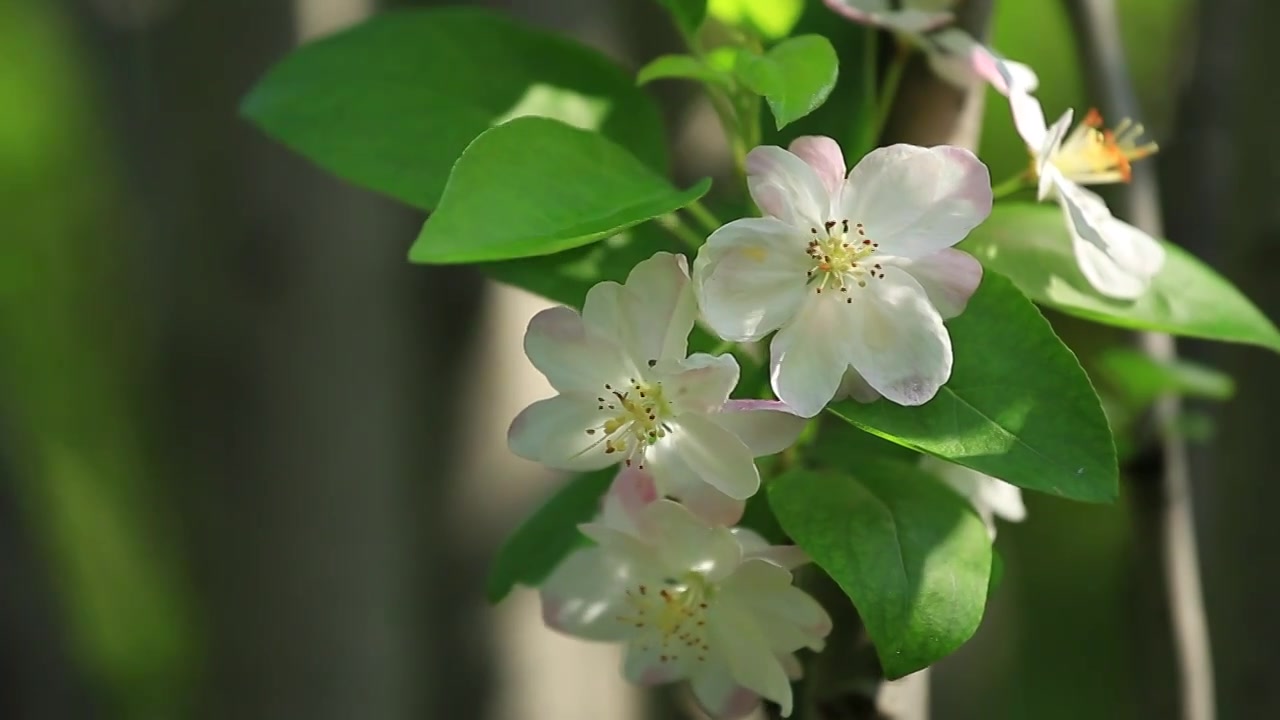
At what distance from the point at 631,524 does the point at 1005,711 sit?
1.72 metres

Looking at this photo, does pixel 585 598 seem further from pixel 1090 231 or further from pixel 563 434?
pixel 1090 231

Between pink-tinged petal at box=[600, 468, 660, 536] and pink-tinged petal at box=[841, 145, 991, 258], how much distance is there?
0.12 meters

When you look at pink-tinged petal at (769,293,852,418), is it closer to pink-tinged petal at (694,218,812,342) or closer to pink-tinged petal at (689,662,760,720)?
pink-tinged petal at (694,218,812,342)

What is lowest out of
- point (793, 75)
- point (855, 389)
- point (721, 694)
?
point (721, 694)

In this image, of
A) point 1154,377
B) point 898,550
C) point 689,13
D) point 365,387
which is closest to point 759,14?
point 689,13

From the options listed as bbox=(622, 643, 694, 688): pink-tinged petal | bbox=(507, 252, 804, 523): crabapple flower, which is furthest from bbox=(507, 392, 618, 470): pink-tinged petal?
bbox=(622, 643, 694, 688): pink-tinged petal

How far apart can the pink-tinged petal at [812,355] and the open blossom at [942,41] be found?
0.13 metres

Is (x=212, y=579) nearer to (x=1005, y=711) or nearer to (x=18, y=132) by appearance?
(x=1005, y=711)

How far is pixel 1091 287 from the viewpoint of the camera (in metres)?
0.46

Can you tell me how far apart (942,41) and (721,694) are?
0.92ft

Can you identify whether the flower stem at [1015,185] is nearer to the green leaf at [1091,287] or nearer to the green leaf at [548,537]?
the green leaf at [1091,287]

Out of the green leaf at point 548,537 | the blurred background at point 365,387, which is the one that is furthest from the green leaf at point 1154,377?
the green leaf at point 548,537

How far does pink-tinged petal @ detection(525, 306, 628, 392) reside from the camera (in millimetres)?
395

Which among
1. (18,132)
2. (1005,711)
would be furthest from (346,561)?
(18,132)
